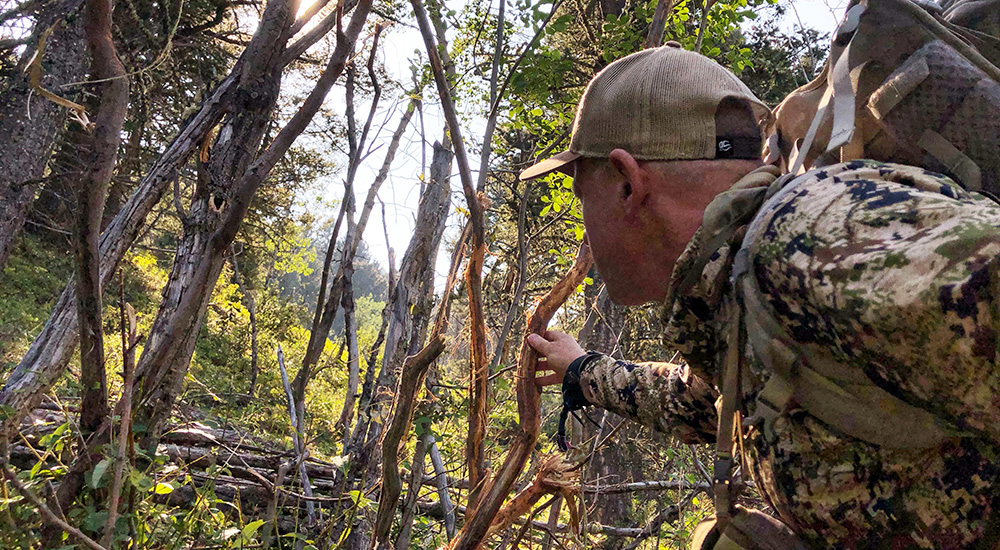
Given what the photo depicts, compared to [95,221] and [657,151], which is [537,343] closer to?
[657,151]

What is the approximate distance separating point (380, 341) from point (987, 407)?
3.05 meters

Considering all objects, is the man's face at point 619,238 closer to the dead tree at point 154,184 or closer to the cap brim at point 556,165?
the cap brim at point 556,165

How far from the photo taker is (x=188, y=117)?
236 cm

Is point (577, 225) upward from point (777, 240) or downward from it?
upward

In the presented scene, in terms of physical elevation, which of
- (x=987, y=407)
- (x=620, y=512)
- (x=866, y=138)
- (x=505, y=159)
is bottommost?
(x=620, y=512)

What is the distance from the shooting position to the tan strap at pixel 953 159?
3.25 feet

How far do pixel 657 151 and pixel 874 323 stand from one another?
683 millimetres

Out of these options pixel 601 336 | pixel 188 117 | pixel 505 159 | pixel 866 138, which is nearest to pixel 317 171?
pixel 505 159

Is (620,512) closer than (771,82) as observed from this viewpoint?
No

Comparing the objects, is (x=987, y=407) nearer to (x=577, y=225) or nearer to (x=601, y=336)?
(x=577, y=225)

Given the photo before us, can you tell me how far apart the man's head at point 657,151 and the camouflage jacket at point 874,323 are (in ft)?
0.71

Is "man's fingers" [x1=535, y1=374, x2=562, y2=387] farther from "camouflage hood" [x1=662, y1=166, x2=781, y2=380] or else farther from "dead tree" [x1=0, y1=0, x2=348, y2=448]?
"dead tree" [x1=0, y1=0, x2=348, y2=448]

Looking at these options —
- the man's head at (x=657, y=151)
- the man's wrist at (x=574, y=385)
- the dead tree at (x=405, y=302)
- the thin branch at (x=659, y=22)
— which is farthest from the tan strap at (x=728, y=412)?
the dead tree at (x=405, y=302)

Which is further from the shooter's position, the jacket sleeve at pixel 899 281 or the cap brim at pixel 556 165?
the cap brim at pixel 556 165
